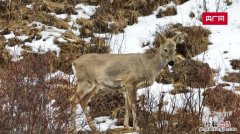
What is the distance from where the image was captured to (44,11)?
14641 millimetres

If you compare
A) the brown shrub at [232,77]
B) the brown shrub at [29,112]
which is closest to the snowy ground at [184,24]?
the brown shrub at [232,77]

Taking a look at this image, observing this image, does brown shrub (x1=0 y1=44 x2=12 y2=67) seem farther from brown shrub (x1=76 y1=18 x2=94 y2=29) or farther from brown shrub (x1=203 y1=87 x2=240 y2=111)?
brown shrub (x1=203 y1=87 x2=240 y2=111)

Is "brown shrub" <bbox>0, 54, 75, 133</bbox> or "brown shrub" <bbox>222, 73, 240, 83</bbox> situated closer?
"brown shrub" <bbox>0, 54, 75, 133</bbox>

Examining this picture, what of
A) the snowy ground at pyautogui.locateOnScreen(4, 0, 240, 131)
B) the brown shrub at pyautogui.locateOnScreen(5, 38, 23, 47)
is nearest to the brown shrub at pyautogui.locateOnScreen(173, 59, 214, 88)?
the snowy ground at pyautogui.locateOnScreen(4, 0, 240, 131)

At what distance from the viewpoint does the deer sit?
908 centimetres

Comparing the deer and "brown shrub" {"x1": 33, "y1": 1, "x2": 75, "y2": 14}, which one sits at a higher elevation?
"brown shrub" {"x1": 33, "y1": 1, "x2": 75, "y2": 14}

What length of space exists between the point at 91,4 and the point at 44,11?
5.61 ft

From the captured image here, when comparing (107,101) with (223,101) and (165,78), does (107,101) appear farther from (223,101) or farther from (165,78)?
(223,101)
